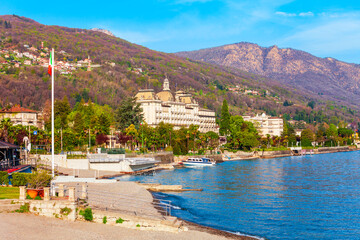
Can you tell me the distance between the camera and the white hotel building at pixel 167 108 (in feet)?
551

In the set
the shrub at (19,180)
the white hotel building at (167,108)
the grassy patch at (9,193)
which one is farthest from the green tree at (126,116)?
the grassy patch at (9,193)

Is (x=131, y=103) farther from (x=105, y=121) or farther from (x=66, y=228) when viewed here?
(x=66, y=228)

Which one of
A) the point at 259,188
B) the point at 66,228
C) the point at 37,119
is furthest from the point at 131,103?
the point at 66,228

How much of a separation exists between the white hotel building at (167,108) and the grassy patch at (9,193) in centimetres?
12373

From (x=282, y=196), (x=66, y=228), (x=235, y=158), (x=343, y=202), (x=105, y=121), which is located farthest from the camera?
(x=235, y=158)

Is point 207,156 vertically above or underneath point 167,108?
underneath

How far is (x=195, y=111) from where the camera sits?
196875mm

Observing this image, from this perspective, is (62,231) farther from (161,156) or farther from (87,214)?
(161,156)

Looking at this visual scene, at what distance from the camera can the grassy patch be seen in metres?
35.3

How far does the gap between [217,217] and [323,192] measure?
24.9 metres

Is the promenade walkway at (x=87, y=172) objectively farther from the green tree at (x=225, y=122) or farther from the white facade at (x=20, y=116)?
the green tree at (x=225, y=122)

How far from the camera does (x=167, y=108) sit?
17675 cm

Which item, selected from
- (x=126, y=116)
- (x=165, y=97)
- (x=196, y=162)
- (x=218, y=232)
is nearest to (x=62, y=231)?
(x=218, y=232)

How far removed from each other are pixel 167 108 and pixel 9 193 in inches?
5506
